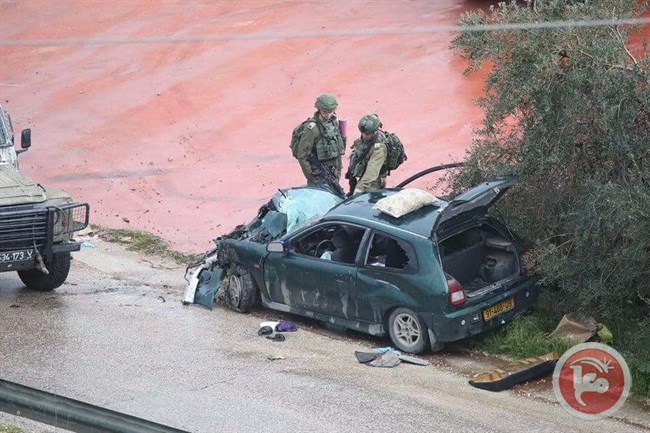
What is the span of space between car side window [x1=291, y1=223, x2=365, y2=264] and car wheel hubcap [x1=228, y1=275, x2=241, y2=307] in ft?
2.95

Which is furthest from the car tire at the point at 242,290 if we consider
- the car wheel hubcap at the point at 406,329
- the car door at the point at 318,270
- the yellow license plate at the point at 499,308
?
the yellow license plate at the point at 499,308

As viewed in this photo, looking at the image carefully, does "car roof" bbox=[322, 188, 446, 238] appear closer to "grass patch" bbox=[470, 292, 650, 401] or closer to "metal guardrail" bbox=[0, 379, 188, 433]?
"grass patch" bbox=[470, 292, 650, 401]

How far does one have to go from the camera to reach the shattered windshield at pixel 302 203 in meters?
12.2

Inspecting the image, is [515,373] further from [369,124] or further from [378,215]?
[369,124]

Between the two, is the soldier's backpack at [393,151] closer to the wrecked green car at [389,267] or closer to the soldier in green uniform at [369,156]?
the soldier in green uniform at [369,156]

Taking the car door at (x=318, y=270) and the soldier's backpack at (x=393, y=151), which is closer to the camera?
the car door at (x=318, y=270)

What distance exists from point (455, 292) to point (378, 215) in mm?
1271

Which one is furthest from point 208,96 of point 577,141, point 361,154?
point 577,141

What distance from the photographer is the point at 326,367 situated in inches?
404

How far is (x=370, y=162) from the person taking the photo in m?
13.0

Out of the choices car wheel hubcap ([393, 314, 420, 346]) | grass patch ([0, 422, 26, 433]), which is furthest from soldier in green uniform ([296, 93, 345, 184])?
grass patch ([0, 422, 26, 433])

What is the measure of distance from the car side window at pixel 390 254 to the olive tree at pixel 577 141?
1255 millimetres

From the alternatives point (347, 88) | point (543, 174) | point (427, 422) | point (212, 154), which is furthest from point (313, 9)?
point (427, 422)

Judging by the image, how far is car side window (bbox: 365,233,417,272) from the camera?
34.2ft
